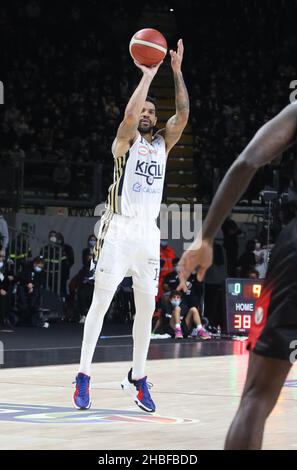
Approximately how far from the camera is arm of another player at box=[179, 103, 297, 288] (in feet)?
11.7

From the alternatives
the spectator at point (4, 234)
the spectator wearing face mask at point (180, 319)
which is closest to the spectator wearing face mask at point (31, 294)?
the spectator at point (4, 234)

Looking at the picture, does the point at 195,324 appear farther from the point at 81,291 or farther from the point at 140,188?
the point at 140,188

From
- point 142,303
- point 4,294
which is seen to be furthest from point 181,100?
point 4,294

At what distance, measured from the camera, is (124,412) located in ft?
23.0

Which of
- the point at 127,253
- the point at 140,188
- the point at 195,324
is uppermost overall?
the point at 140,188

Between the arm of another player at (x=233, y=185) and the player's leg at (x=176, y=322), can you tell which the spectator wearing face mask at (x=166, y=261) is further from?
the arm of another player at (x=233, y=185)

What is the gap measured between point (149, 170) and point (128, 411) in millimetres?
1670

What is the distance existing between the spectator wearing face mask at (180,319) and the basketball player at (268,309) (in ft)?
39.5

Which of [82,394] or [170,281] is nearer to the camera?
[82,394]

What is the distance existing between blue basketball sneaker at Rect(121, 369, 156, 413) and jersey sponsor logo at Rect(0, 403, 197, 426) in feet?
0.28

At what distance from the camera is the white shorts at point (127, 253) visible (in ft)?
23.6
